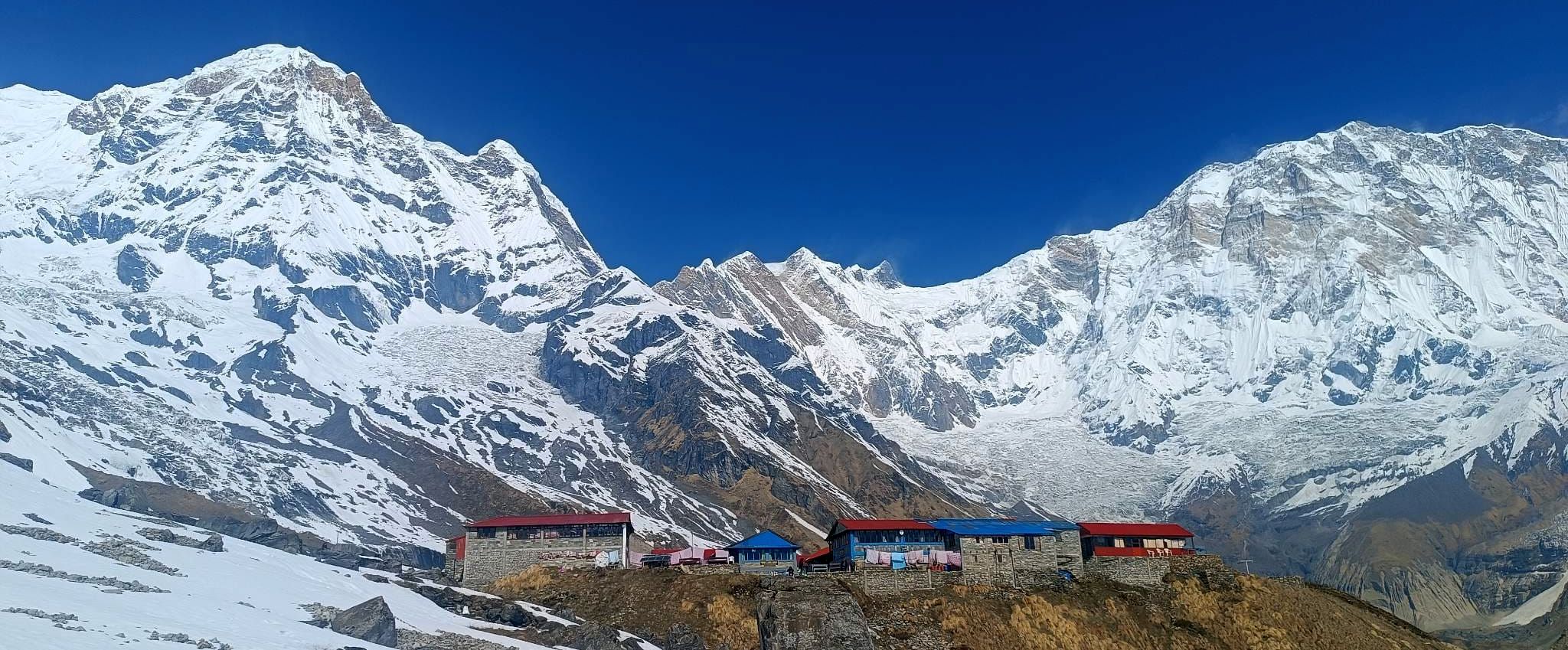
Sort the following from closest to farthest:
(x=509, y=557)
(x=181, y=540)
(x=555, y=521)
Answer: (x=181, y=540) < (x=509, y=557) < (x=555, y=521)

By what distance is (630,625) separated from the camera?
71.4 meters

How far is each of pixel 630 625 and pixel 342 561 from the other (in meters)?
29.0

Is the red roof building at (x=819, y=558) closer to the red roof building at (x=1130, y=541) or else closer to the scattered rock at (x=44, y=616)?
the red roof building at (x=1130, y=541)

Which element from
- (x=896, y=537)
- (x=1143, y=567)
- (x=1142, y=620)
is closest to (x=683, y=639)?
(x=896, y=537)

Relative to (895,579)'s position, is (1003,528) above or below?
above

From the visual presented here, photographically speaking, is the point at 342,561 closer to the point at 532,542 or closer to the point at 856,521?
the point at 532,542

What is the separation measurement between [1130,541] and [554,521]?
1883 inches

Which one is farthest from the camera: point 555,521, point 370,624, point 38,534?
point 555,521

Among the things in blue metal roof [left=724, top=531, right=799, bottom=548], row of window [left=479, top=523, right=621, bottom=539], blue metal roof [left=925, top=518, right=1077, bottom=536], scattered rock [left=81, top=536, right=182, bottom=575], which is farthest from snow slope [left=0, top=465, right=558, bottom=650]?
blue metal roof [left=925, top=518, right=1077, bottom=536]

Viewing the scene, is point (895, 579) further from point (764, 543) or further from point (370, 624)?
point (370, 624)

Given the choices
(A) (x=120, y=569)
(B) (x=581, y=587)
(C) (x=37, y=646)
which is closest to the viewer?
(C) (x=37, y=646)

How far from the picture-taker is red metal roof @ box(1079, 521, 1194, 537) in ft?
279

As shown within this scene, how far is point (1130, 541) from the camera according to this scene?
8600cm

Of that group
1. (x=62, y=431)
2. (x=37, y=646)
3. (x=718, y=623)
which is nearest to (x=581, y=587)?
(x=718, y=623)
